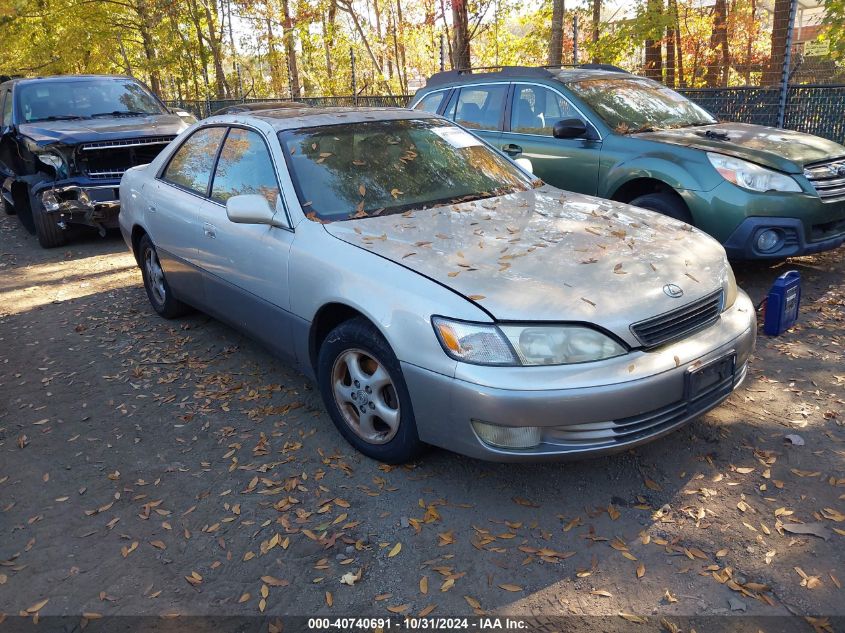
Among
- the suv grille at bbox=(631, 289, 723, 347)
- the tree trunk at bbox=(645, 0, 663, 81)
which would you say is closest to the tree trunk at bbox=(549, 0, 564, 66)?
the tree trunk at bbox=(645, 0, 663, 81)

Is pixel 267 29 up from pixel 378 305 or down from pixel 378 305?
up

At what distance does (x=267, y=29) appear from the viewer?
22.8 metres

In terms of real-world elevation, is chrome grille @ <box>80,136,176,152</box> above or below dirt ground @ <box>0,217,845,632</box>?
above

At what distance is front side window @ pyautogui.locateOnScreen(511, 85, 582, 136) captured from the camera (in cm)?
674

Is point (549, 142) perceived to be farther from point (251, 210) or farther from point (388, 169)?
point (251, 210)

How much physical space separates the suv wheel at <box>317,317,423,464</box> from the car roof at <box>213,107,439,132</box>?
1547mm

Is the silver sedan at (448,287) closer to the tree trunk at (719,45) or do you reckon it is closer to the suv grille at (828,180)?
the suv grille at (828,180)

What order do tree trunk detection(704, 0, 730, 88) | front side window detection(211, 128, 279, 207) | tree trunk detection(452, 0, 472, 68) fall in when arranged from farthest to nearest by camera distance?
tree trunk detection(704, 0, 730, 88) < tree trunk detection(452, 0, 472, 68) < front side window detection(211, 128, 279, 207)

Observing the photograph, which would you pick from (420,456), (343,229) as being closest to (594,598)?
(420,456)

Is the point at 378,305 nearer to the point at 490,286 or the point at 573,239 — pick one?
the point at 490,286

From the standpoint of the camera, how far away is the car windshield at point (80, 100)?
30.3 feet

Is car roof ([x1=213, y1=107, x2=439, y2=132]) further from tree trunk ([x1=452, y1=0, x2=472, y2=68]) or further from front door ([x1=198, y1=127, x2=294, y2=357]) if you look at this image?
tree trunk ([x1=452, y1=0, x2=472, y2=68])

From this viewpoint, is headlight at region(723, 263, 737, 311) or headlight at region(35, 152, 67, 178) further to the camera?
headlight at region(35, 152, 67, 178)

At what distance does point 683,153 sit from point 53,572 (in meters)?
5.28
